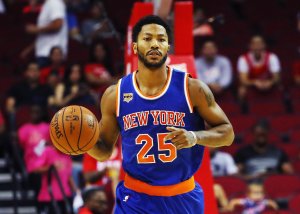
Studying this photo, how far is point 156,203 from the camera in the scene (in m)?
5.89

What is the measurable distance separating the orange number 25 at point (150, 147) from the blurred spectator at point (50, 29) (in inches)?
266

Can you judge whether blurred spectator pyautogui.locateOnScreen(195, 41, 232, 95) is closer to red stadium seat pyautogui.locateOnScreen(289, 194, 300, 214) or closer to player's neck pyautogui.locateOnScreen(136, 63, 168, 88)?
red stadium seat pyautogui.locateOnScreen(289, 194, 300, 214)

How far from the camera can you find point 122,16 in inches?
584

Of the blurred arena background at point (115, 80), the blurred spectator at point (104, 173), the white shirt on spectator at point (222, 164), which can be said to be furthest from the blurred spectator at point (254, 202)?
the blurred spectator at point (104, 173)

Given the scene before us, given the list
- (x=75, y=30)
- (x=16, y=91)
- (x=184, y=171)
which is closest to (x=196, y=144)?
(x=184, y=171)

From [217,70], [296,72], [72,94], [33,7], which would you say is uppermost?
[33,7]

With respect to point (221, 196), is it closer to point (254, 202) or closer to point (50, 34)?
point (254, 202)

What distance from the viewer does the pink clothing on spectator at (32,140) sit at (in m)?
10.5

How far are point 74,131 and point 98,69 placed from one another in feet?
21.2

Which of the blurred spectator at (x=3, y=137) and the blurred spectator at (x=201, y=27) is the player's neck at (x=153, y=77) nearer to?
Answer: the blurred spectator at (x=3, y=137)

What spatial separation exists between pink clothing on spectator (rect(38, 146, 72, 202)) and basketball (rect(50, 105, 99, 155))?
449 centimetres

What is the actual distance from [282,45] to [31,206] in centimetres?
544

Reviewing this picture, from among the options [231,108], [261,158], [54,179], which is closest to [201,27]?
[231,108]

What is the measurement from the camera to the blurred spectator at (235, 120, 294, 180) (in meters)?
10.9
